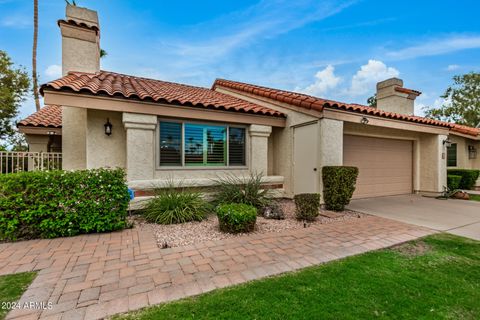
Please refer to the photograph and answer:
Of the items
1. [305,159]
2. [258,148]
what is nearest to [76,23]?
[258,148]

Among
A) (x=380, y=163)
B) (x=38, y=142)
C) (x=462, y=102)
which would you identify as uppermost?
(x=462, y=102)

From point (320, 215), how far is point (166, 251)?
177 inches

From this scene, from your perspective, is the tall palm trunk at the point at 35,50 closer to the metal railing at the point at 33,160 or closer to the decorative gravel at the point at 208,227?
the metal railing at the point at 33,160

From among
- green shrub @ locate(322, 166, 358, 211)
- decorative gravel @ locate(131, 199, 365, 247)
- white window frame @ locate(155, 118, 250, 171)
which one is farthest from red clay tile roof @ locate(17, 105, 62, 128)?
green shrub @ locate(322, 166, 358, 211)

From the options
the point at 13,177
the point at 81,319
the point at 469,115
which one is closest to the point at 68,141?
the point at 13,177

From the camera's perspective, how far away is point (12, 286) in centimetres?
284

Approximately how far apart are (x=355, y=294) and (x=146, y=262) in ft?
9.99

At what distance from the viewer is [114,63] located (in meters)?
15.2

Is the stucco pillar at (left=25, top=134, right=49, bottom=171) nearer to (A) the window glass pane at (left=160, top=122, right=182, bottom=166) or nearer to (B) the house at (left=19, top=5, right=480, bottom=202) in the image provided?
(B) the house at (left=19, top=5, right=480, bottom=202)

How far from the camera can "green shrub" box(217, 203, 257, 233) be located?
4.90 m

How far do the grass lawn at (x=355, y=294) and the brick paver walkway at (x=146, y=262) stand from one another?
0.27 m

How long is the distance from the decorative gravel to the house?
1.18 m

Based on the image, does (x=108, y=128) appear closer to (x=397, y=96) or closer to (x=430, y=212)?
(x=430, y=212)

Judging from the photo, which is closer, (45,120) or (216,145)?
(216,145)
